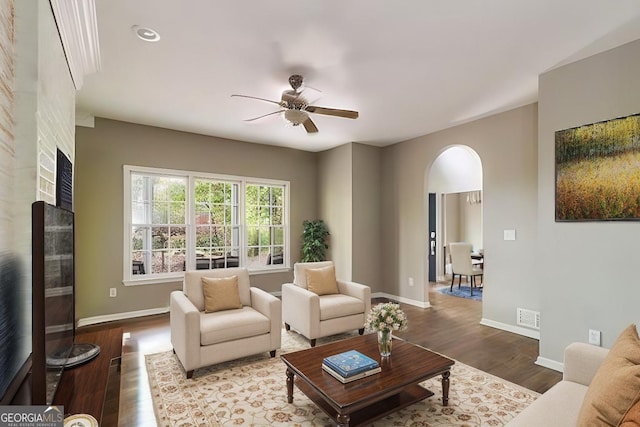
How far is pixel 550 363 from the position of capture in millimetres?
3115

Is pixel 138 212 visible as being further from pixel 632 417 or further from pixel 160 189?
pixel 632 417

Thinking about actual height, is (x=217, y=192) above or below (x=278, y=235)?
above

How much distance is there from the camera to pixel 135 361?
3250 millimetres

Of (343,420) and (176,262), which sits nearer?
(343,420)

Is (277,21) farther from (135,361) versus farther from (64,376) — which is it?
(135,361)

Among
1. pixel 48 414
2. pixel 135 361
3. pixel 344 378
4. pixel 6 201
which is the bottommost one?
pixel 135 361

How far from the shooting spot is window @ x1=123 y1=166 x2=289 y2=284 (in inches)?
193

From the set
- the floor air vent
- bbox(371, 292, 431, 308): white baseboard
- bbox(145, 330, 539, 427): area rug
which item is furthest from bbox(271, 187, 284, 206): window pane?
the floor air vent

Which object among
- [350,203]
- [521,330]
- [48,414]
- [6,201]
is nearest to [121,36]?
[6,201]

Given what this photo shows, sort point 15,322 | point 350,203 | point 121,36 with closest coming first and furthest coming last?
point 15,322 → point 121,36 → point 350,203

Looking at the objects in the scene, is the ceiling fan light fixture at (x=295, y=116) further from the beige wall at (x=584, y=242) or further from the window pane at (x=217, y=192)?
the window pane at (x=217, y=192)

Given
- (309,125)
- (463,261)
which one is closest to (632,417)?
(309,125)

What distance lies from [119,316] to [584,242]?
→ 561cm

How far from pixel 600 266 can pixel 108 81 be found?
4.94m
